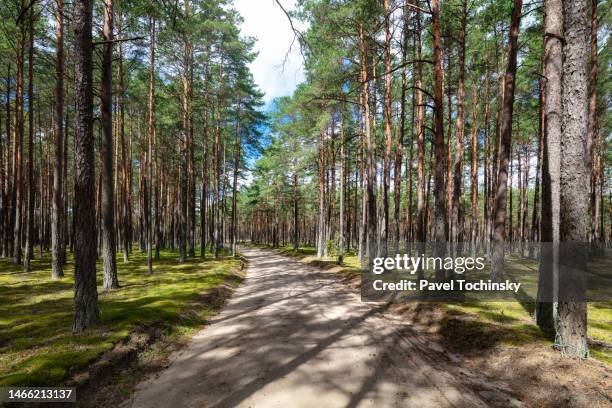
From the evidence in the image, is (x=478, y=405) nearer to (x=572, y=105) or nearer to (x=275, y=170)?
(x=572, y=105)

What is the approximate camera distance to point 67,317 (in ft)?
24.4

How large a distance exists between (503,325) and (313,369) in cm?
491

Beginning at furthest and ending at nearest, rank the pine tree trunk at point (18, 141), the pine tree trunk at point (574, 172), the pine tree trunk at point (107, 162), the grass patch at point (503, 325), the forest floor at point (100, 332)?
the pine tree trunk at point (18, 141) → the pine tree trunk at point (107, 162) → the grass patch at point (503, 325) → the pine tree trunk at point (574, 172) → the forest floor at point (100, 332)

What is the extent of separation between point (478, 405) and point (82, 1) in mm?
10715

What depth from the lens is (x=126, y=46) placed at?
15680 mm

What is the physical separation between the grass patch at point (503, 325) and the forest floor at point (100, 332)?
6.65 m

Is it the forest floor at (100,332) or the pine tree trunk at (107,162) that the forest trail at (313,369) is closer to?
the forest floor at (100,332)

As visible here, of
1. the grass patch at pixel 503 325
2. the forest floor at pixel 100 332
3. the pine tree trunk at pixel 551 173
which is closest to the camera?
the forest floor at pixel 100 332

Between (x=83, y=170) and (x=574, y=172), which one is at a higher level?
(x=83, y=170)

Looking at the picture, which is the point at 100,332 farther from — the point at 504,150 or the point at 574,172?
the point at 504,150

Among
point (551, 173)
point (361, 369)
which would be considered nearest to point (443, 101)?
point (551, 173)

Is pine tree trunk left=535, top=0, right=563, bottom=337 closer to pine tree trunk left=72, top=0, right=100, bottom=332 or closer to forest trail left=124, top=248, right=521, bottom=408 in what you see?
forest trail left=124, top=248, right=521, bottom=408

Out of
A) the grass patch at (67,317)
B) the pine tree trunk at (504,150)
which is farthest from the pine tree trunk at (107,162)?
the pine tree trunk at (504,150)

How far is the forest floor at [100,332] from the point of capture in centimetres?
454
